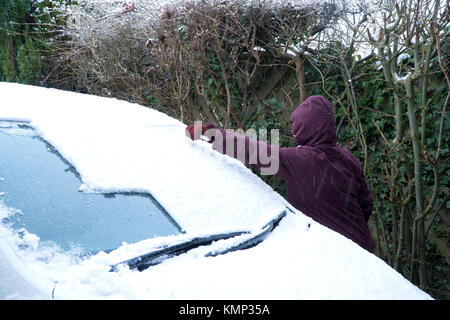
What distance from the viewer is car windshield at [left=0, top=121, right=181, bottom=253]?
1.32 m

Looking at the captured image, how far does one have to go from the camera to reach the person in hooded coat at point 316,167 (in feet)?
7.06

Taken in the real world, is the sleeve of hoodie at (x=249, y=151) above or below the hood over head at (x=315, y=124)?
below

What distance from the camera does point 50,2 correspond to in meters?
7.28

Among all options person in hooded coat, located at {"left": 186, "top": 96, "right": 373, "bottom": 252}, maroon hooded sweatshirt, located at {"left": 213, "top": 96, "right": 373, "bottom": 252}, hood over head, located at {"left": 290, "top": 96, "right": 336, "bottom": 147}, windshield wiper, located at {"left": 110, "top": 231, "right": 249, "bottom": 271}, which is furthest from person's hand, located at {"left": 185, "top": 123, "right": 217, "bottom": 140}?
windshield wiper, located at {"left": 110, "top": 231, "right": 249, "bottom": 271}

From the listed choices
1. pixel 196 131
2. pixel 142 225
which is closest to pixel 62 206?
pixel 142 225

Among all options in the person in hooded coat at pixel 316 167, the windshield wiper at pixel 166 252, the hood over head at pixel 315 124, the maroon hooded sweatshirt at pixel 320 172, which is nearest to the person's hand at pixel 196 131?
the person in hooded coat at pixel 316 167

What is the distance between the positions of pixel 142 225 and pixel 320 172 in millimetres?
1135

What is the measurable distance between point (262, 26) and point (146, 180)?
9.05 ft

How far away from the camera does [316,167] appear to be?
2.24 m

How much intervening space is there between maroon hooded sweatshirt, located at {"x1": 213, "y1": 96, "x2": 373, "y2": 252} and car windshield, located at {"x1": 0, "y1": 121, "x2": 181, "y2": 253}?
0.75 m

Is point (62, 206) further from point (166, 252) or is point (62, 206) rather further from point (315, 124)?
point (315, 124)

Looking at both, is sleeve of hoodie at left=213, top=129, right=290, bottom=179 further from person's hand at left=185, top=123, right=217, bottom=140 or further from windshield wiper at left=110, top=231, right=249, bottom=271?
windshield wiper at left=110, top=231, right=249, bottom=271

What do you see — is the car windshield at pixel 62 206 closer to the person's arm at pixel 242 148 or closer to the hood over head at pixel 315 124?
the person's arm at pixel 242 148
